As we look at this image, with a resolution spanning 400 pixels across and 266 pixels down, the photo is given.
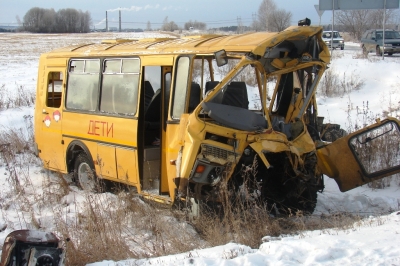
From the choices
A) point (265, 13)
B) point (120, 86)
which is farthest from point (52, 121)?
point (265, 13)

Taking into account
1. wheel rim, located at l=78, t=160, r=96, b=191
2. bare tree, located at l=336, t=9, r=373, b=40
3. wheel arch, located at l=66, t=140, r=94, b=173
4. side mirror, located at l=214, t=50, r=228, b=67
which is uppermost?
bare tree, located at l=336, t=9, r=373, b=40

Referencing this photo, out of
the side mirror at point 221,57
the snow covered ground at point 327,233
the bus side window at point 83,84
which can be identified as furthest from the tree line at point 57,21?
the side mirror at point 221,57

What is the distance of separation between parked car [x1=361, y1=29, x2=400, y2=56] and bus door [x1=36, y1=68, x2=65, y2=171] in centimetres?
2537

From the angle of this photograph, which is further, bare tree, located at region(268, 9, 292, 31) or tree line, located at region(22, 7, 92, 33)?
tree line, located at region(22, 7, 92, 33)

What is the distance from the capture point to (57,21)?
11969 centimetres

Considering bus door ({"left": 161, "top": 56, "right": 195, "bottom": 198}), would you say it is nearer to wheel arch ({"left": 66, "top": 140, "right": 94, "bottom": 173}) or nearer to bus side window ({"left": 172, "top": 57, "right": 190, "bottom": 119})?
bus side window ({"left": 172, "top": 57, "right": 190, "bottom": 119})

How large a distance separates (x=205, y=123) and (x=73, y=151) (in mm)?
4057

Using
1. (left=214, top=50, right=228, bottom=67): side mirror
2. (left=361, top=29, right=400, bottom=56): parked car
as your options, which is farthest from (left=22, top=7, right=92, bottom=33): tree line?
(left=214, top=50, right=228, bottom=67): side mirror

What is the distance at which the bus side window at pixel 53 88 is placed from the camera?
1029cm

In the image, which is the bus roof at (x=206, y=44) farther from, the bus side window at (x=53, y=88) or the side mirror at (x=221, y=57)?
the bus side window at (x=53, y=88)

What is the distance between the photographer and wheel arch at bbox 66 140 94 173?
899 centimetres

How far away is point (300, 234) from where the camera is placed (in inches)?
219

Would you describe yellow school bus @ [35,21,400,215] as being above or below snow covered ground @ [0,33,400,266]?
above

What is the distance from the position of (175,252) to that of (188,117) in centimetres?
163
